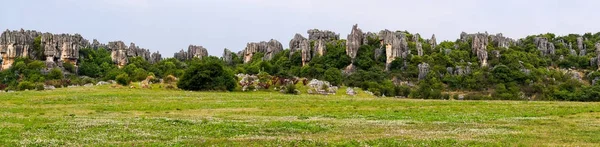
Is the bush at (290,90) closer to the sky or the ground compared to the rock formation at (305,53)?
closer to the ground

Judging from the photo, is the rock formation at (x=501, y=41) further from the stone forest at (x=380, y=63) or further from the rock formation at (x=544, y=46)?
the rock formation at (x=544, y=46)

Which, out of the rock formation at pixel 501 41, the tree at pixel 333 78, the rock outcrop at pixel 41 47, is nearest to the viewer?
the tree at pixel 333 78

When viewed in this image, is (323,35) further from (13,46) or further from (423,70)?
(13,46)

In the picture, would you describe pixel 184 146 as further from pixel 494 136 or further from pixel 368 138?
pixel 494 136

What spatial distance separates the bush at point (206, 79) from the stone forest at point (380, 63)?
944cm

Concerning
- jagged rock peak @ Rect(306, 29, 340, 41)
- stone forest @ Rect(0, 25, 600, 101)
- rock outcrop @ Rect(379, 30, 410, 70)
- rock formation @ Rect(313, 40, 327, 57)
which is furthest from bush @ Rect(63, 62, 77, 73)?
rock outcrop @ Rect(379, 30, 410, 70)

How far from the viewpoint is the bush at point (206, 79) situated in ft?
260

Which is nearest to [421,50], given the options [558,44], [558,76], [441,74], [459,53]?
[459,53]

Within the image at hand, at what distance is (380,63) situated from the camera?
148 m

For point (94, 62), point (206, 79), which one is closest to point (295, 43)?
point (94, 62)

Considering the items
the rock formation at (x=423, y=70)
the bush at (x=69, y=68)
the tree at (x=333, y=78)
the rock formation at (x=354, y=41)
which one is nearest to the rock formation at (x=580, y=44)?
the rock formation at (x=423, y=70)

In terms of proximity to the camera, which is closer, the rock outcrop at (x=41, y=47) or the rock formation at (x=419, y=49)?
the rock formation at (x=419, y=49)

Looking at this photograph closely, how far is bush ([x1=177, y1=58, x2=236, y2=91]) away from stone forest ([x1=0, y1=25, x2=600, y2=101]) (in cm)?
944

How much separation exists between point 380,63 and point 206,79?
75563 millimetres
